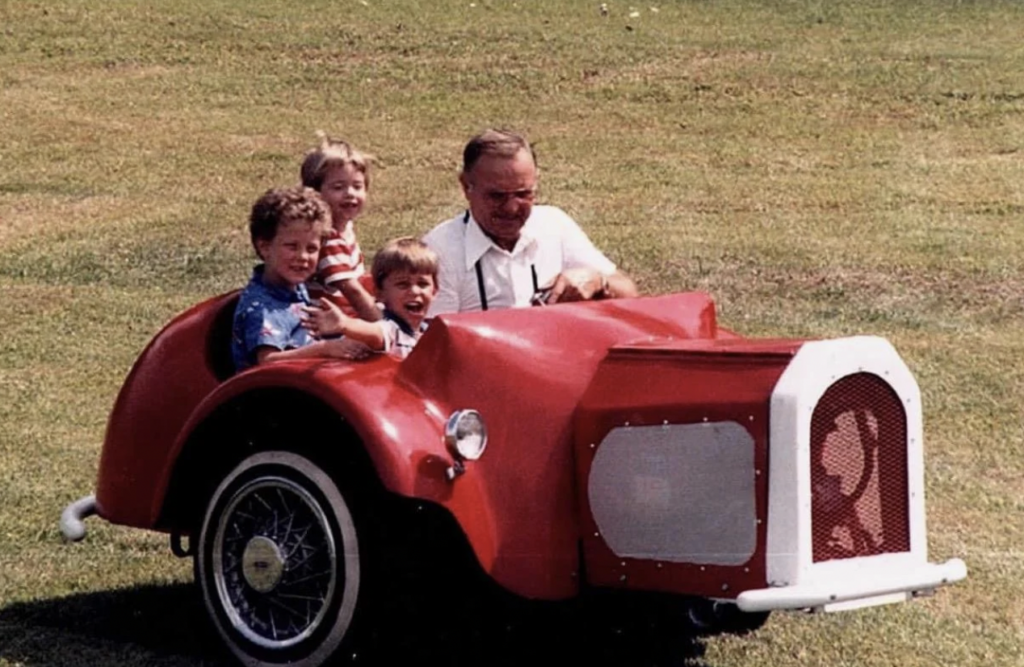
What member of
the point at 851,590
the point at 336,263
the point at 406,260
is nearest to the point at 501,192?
the point at 406,260

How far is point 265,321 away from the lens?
19.1 feet

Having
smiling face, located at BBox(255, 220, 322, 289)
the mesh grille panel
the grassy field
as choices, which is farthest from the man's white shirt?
the mesh grille panel

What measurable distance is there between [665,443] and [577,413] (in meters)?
0.33

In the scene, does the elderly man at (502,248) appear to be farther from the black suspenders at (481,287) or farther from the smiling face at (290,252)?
the smiling face at (290,252)

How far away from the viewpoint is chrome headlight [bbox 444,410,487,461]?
5.25 m

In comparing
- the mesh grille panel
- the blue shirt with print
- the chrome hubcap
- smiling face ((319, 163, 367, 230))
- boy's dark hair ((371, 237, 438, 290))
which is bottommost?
the chrome hubcap

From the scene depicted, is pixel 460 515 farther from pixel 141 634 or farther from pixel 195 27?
pixel 195 27

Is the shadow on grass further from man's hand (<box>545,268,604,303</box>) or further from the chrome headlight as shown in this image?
man's hand (<box>545,268,604,303</box>)

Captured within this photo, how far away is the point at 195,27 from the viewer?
78.3 feet

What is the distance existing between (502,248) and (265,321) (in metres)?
0.83

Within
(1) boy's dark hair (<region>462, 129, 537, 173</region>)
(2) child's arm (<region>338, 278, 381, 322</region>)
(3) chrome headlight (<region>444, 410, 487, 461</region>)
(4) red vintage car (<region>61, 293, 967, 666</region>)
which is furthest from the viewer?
(1) boy's dark hair (<region>462, 129, 537, 173</region>)

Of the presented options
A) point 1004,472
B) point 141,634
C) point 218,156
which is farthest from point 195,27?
point 141,634

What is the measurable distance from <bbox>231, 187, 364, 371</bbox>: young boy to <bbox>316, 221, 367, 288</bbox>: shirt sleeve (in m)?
0.31

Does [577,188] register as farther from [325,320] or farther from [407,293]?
[325,320]
